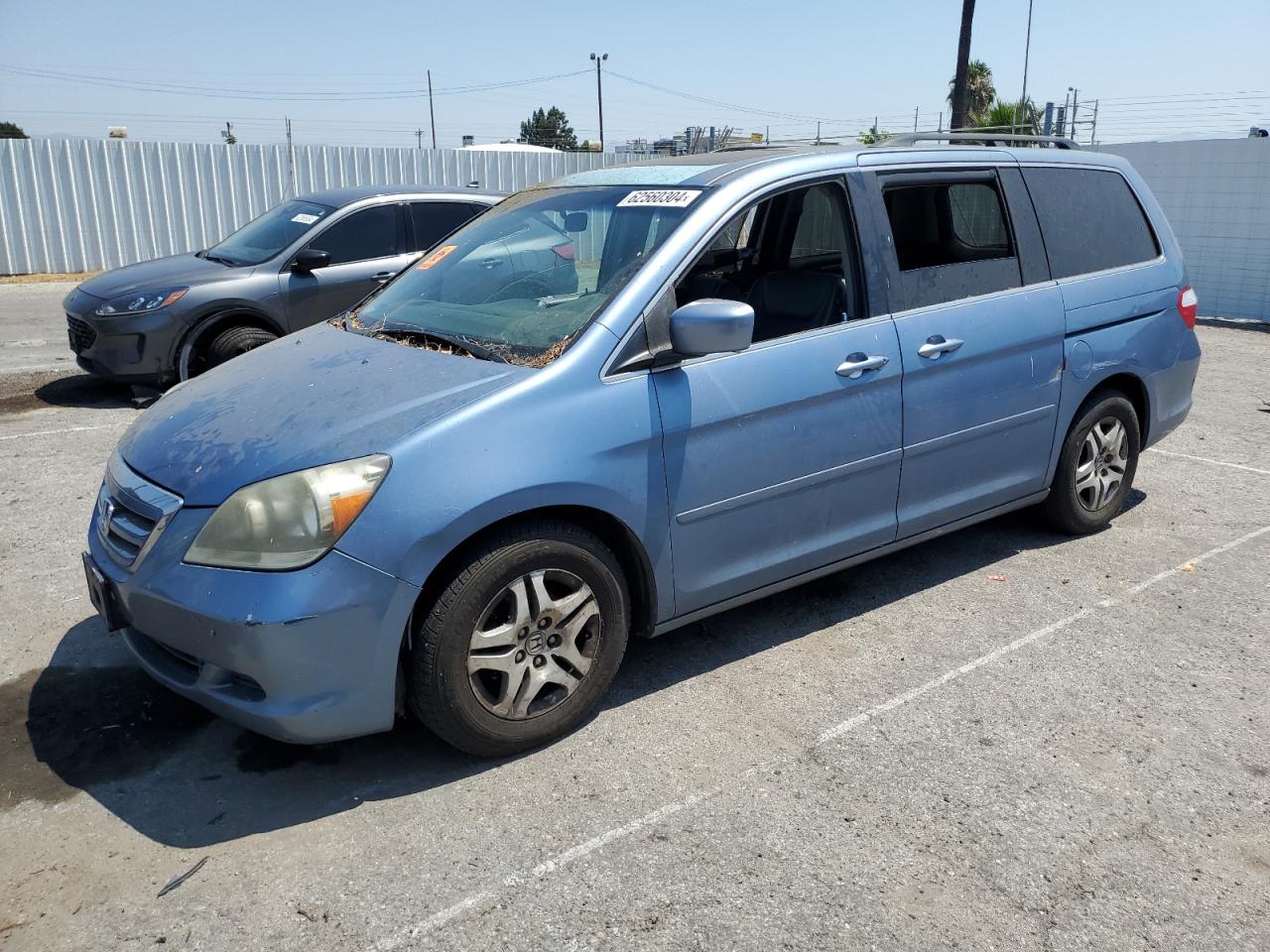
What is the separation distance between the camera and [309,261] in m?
8.41

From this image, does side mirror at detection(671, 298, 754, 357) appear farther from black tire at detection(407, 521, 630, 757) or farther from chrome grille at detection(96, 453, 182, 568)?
chrome grille at detection(96, 453, 182, 568)

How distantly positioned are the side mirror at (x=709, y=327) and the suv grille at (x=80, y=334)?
6.34m

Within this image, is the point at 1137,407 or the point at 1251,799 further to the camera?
the point at 1137,407

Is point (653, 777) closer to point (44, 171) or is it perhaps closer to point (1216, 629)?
point (1216, 629)

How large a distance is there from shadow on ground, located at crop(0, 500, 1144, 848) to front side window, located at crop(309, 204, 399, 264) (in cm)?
500

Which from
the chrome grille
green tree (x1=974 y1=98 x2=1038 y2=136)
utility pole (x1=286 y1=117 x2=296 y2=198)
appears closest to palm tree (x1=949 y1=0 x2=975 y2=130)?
green tree (x1=974 y1=98 x2=1038 y2=136)

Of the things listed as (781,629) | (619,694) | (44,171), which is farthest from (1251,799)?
(44,171)

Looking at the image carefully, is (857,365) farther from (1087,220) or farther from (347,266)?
(347,266)

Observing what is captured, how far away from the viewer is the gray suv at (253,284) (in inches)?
319

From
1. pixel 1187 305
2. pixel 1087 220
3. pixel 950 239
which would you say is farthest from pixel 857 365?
pixel 1187 305

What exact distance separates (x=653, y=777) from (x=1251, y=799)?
1.83 meters

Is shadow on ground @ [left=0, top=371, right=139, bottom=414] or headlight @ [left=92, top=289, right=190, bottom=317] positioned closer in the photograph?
headlight @ [left=92, top=289, right=190, bottom=317]

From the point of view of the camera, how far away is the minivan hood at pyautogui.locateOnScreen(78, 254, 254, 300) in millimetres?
8227

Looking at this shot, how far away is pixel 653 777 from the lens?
334 cm
